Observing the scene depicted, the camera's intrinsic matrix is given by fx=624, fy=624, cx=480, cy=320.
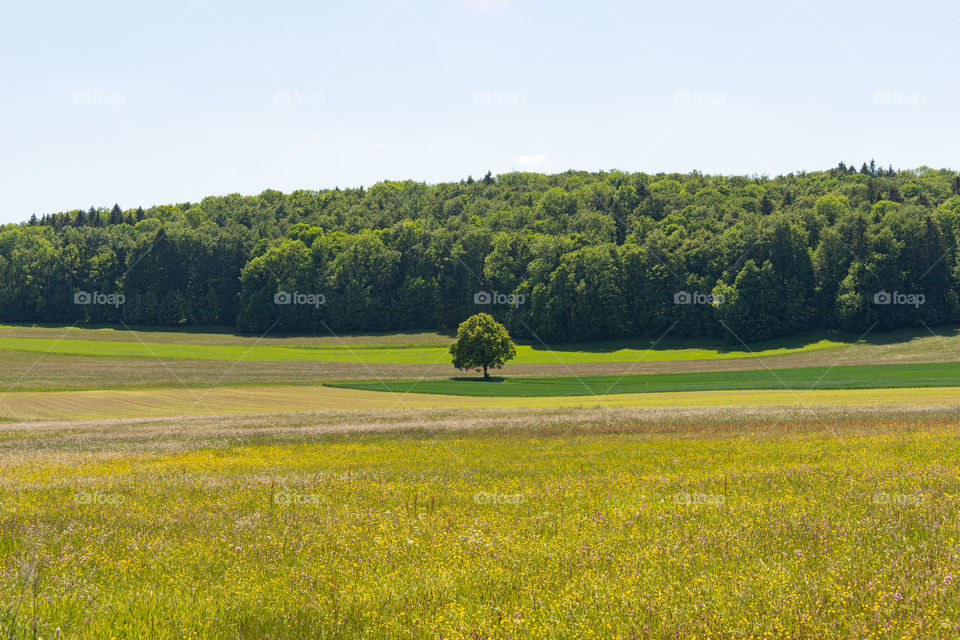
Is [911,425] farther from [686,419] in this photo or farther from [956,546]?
[956,546]

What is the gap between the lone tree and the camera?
83.1 meters

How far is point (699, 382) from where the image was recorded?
65.2m

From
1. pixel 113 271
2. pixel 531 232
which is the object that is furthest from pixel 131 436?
pixel 113 271
